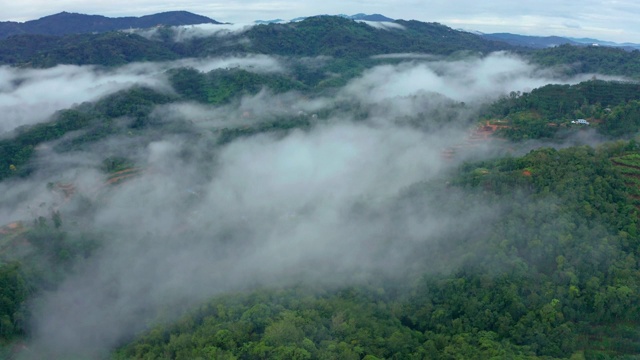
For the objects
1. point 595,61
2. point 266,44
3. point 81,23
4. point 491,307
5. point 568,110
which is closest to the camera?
point 491,307

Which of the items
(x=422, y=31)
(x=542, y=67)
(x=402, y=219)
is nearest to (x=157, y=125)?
(x=402, y=219)

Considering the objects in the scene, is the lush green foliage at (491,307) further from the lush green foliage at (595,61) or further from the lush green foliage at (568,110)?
the lush green foliage at (595,61)

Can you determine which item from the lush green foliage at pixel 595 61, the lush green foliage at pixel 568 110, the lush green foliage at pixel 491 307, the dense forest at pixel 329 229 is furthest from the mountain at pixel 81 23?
the lush green foliage at pixel 491 307

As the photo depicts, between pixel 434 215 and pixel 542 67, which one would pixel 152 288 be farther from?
pixel 542 67

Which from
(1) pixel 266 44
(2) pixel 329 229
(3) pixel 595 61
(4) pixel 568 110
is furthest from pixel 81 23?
(2) pixel 329 229

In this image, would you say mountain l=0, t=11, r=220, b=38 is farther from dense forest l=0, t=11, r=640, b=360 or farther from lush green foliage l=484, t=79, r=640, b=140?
lush green foliage l=484, t=79, r=640, b=140

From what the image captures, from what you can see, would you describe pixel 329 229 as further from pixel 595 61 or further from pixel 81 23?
pixel 81 23
